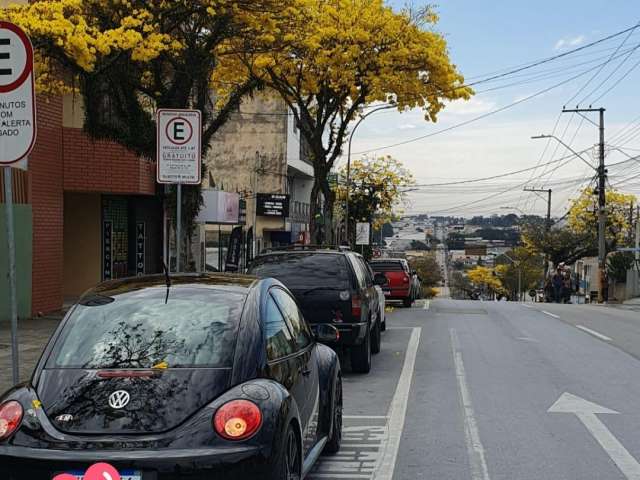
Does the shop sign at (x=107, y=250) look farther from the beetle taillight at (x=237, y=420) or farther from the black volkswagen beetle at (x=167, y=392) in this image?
the beetle taillight at (x=237, y=420)

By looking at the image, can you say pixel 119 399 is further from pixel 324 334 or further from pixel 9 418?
pixel 324 334

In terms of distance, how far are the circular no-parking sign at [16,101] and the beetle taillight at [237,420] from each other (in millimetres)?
2961

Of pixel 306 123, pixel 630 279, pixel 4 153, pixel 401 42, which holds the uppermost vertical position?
pixel 401 42

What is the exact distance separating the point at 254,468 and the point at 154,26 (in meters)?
11.4

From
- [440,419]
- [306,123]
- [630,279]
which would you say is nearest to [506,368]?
[440,419]

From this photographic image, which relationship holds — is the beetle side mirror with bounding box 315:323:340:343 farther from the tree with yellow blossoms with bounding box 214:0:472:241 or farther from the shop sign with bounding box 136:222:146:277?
the shop sign with bounding box 136:222:146:277

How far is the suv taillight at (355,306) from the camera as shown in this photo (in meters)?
11.1

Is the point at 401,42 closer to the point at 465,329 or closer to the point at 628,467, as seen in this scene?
the point at 465,329

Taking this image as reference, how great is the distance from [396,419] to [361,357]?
3.08 metres

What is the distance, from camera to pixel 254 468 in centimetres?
420

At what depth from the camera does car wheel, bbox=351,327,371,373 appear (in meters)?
11.4

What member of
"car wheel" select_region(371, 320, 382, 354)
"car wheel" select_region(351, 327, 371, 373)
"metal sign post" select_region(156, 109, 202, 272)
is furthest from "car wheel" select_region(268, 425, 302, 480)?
"car wheel" select_region(371, 320, 382, 354)

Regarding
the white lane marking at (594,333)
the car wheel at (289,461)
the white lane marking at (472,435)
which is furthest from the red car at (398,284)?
the car wheel at (289,461)

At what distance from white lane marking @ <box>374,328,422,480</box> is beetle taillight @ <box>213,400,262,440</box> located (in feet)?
7.48
